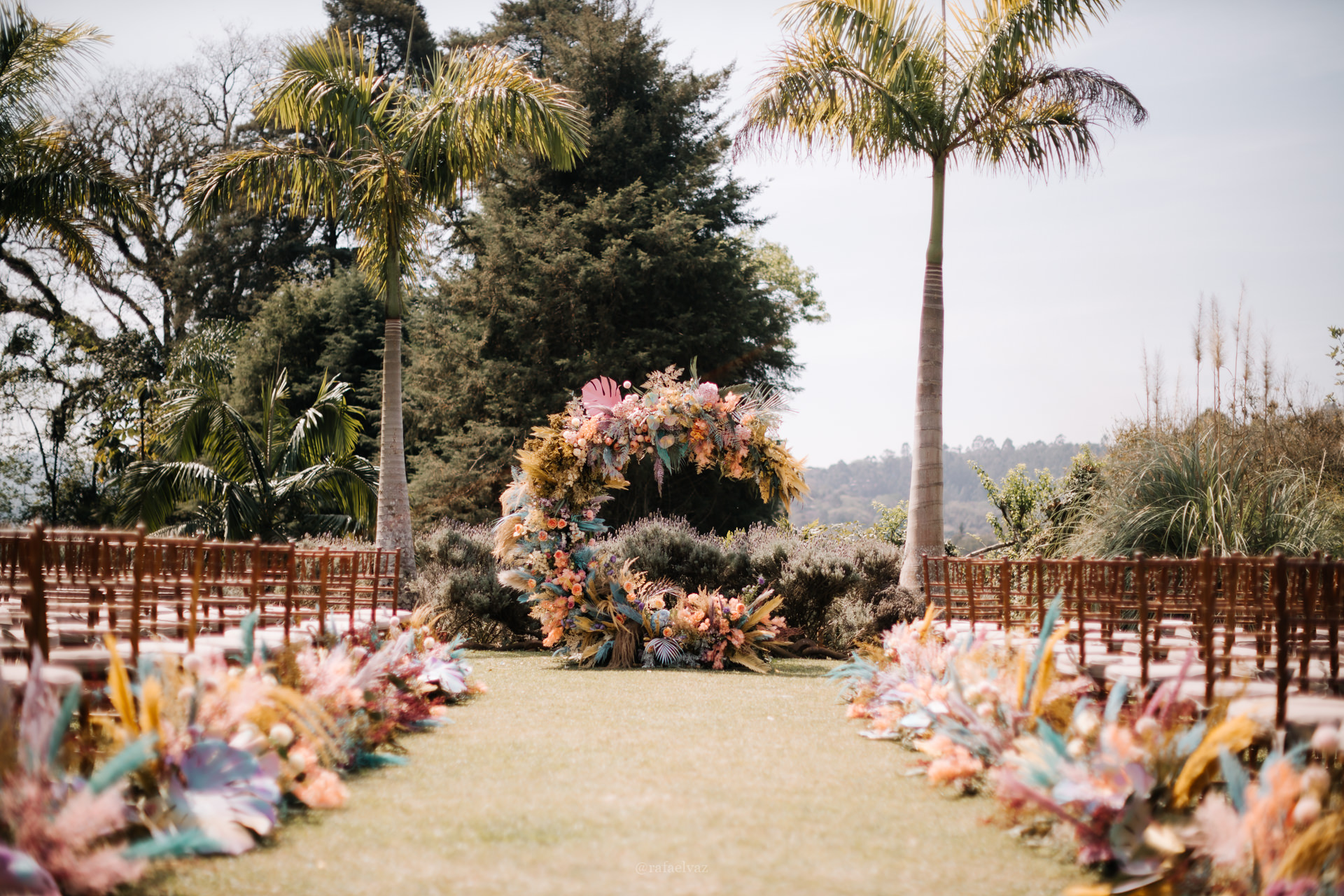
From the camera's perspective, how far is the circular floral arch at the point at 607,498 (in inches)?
389

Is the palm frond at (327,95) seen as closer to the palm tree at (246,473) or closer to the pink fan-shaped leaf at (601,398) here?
the pink fan-shaped leaf at (601,398)

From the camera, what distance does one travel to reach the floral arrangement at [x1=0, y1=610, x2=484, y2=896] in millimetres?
2889

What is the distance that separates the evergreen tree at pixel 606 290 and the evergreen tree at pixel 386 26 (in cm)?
822

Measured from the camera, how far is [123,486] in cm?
1498

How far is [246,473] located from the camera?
52.5 feet

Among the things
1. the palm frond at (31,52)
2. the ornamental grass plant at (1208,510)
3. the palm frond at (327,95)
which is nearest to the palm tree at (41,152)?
the palm frond at (31,52)

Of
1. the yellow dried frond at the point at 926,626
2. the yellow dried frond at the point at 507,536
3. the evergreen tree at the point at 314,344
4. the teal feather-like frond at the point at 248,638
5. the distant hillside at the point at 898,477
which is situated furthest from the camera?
the distant hillside at the point at 898,477

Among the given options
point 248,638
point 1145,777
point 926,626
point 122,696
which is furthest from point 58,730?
point 926,626

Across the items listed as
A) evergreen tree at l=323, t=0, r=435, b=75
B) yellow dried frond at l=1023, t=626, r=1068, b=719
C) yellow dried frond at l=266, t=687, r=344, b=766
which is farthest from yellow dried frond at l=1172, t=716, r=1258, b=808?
evergreen tree at l=323, t=0, r=435, b=75

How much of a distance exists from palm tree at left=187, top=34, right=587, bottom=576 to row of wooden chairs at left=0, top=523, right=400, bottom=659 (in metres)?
5.20

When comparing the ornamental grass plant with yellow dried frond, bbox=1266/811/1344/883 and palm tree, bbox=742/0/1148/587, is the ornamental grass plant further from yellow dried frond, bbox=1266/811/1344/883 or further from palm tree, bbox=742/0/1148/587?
yellow dried frond, bbox=1266/811/1344/883

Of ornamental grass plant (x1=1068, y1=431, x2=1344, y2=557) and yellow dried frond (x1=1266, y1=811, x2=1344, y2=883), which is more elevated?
ornamental grass plant (x1=1068, y1=431, x2=1344, y2=557)

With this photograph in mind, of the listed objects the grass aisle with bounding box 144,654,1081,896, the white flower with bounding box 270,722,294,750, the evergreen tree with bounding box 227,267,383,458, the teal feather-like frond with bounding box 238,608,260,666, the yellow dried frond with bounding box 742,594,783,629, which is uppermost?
the evergreen tree with bounding box 227,267,383,458

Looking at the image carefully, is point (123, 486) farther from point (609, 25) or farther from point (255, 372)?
point (609, 25)
